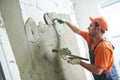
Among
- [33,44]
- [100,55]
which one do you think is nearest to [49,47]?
[33,44]

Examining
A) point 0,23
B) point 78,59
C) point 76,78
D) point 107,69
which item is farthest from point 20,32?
point 107,69

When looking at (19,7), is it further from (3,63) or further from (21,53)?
(3,63)

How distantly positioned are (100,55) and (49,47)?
1.74 ft

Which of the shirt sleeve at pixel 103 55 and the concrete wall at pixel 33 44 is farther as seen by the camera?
the shirt sleeve at pixel 103 55

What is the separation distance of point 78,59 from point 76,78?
1.06 feet

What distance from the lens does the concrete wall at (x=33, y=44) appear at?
54.2 inches

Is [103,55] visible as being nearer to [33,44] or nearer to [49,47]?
[49,47]

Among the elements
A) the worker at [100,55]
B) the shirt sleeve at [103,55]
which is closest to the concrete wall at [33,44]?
the worker at [100,55]

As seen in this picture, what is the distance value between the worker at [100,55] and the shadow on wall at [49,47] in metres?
0.13

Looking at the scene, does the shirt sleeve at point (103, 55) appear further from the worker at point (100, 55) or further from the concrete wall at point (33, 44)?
the concrete wall at point (33, 44)

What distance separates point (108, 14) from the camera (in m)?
3.47

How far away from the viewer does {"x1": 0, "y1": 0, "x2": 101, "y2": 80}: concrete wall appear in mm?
1376

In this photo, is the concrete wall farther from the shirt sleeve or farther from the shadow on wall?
the shirt sleeve

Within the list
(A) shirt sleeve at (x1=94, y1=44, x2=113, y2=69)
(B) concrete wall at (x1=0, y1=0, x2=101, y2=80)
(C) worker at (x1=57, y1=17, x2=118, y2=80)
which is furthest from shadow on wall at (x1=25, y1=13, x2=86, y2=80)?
(A) shirt sleeve at (x1=94, y1=44, x2=113, y2=69)
